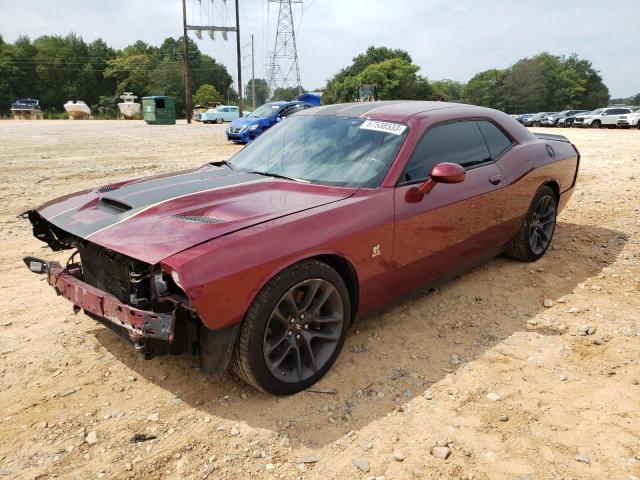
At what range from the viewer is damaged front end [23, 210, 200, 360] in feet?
7.07

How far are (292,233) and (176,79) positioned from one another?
76.0m

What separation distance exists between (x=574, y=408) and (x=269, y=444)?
5.37 ft

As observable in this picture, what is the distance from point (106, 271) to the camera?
2568 millimetres

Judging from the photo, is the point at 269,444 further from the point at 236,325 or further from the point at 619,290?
the point at 619,290

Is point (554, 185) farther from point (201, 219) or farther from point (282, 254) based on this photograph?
point (201, 219)

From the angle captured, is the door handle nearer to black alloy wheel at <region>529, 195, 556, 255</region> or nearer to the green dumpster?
black alloy wheel at <region>529, 195, 556, 255</region>

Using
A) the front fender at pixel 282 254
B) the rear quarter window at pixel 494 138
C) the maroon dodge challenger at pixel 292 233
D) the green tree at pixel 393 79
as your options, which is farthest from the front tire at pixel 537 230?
the green tree at pixel 393 79

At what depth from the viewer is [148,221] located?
2.46 m

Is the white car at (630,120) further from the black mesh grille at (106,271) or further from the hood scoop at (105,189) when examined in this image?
the black mesh grille at (106,271)

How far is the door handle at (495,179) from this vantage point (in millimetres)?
3695

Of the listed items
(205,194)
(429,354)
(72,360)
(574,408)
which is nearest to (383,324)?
(429,354)

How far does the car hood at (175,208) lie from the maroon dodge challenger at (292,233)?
1 cm

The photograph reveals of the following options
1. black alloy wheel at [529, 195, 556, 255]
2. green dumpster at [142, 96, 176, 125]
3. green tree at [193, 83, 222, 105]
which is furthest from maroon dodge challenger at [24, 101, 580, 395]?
green tree at [193, 83, 222, 105]

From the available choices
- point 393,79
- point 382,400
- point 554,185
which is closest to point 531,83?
point 393,79
